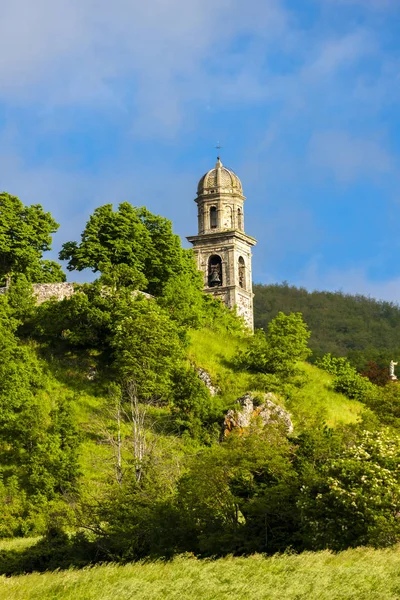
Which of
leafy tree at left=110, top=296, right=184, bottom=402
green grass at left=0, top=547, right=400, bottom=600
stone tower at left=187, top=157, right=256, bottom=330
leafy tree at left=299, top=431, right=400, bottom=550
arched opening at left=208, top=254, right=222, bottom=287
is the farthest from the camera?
arched opening at left=208, top=254, right=222, bottom=287

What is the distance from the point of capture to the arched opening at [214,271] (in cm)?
8119

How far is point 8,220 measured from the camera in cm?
6588

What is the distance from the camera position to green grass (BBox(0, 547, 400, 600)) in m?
28.5

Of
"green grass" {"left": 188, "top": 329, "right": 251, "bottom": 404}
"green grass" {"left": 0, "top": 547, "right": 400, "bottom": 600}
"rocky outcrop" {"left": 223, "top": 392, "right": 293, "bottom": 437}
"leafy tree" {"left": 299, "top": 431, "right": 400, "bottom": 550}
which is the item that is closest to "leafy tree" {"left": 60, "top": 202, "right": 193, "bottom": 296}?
"green grass" {"left": 188, "top": 329, "right": 251, "bottom": 404}

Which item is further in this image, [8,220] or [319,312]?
[319,312]

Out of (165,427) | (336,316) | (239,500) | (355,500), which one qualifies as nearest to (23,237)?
(165,427)

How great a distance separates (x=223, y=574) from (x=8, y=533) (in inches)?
751

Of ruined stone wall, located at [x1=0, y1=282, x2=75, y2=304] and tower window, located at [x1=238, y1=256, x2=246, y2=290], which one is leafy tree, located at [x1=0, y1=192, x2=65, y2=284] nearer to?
ruined stone wall, located at [x1=0, y1=282, x2=75, y2=304]

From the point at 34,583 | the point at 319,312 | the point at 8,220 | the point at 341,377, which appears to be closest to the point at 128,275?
the point at 8,220

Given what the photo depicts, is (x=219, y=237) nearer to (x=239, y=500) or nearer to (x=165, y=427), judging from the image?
(x=165, y=427)

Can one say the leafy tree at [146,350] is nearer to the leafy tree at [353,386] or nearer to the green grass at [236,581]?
the leafy tree at [353,386]

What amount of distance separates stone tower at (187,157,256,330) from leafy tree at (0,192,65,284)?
16.5m

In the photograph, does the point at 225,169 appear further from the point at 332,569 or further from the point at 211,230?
the point at 332,569

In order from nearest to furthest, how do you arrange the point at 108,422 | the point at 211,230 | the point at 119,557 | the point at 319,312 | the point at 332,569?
the point at 332,569 < the point at 119,557 < the point at 108,422 < the point at 211,230 < the point at 319,312
